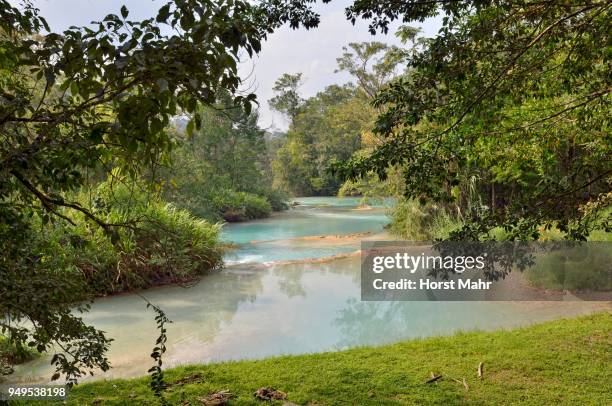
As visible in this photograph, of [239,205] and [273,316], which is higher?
[239,205]

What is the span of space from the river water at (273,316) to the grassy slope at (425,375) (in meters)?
0.77

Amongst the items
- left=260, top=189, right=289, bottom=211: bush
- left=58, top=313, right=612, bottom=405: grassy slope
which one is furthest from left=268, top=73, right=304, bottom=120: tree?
left=58, top=313, right=612, bottom=405: grassy slope

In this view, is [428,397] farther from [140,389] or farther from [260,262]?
[260,262]

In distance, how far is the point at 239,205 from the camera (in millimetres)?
17172

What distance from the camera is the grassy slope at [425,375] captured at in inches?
118

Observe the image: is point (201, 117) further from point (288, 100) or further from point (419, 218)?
point (288, 100)

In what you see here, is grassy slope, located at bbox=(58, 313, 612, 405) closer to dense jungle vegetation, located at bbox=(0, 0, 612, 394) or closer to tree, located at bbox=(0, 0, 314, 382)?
dense jungle vegetation, located at bbox=(0, 0, 612, 394)

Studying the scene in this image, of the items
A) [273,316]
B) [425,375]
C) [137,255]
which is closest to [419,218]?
[273,316]

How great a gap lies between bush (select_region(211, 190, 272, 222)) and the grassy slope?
37.9 feet

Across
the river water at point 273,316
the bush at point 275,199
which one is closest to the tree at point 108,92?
the river water at point 273,316

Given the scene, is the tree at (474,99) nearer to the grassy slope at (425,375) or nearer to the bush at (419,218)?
the grassy slope at (425,375)

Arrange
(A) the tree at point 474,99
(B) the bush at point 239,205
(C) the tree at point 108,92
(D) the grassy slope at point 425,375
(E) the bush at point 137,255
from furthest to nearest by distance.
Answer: (B) the bush at point 239,205, (E) the bush at point 137,255, (D) the grassy slope at point 425,375, (A) the tree at point 474,99, (C) the tree at point 108,92

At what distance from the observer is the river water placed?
4695 mm

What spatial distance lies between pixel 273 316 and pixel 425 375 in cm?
280
